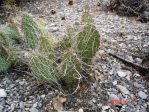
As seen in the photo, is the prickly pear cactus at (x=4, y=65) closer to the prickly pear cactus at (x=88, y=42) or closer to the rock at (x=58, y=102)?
the rock at (x=58, y=102)

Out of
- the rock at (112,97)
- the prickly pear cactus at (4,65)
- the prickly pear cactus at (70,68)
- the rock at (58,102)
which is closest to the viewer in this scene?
the prickly pear cactus at (70,68)

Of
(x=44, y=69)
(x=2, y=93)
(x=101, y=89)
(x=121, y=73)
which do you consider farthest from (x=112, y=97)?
(x=2, y=93)

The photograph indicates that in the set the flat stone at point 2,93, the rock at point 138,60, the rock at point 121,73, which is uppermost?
the rock at point 138,60

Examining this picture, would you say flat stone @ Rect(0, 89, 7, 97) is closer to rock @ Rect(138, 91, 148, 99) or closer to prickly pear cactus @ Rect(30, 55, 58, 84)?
prickly pear cactus @ Rect(30, 55, 58, 84)

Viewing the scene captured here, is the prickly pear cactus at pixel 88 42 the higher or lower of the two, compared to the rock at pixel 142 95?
higher

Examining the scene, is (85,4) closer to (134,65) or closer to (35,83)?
(134,65)

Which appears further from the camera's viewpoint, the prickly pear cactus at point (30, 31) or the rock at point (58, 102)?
the prickly pear cactus at point (30, 31)

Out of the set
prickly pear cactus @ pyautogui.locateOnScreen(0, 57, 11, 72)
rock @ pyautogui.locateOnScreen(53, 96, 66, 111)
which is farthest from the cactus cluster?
prickly pear cactus @ pyautogui.locateOnScreen(0, 57, 11, 72)

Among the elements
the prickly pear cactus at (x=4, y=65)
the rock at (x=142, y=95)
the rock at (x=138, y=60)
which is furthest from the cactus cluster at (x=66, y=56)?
the rock at (x=138, y=60)
